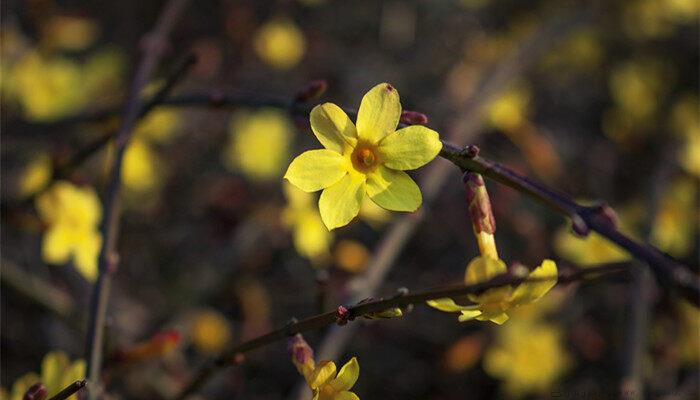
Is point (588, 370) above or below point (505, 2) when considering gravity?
below

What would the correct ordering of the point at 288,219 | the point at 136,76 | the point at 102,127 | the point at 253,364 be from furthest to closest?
the point at 253,364
the point at 102,127
the point at 288,219
the point at 136,76

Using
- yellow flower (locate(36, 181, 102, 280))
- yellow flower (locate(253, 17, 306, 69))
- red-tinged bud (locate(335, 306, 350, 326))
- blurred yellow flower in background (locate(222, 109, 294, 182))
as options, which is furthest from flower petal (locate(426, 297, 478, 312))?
yellow flower (locate(253, 17, 306, 69))

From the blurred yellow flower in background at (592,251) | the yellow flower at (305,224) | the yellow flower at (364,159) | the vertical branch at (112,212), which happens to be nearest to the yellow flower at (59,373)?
the vertical branch at (112,212)

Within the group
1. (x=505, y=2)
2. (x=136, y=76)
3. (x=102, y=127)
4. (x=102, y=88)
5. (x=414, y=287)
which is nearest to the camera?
(x=136, y=76)

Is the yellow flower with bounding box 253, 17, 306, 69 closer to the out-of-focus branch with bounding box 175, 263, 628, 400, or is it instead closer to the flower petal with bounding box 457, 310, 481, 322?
the out-of-focus branch with bounding box 175, 263, 628, 400

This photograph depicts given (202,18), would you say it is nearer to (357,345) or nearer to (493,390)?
(357,345)

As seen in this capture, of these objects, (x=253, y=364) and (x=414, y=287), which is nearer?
(x=253, y=364)

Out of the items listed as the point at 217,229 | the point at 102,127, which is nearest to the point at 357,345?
the point at 217,229
